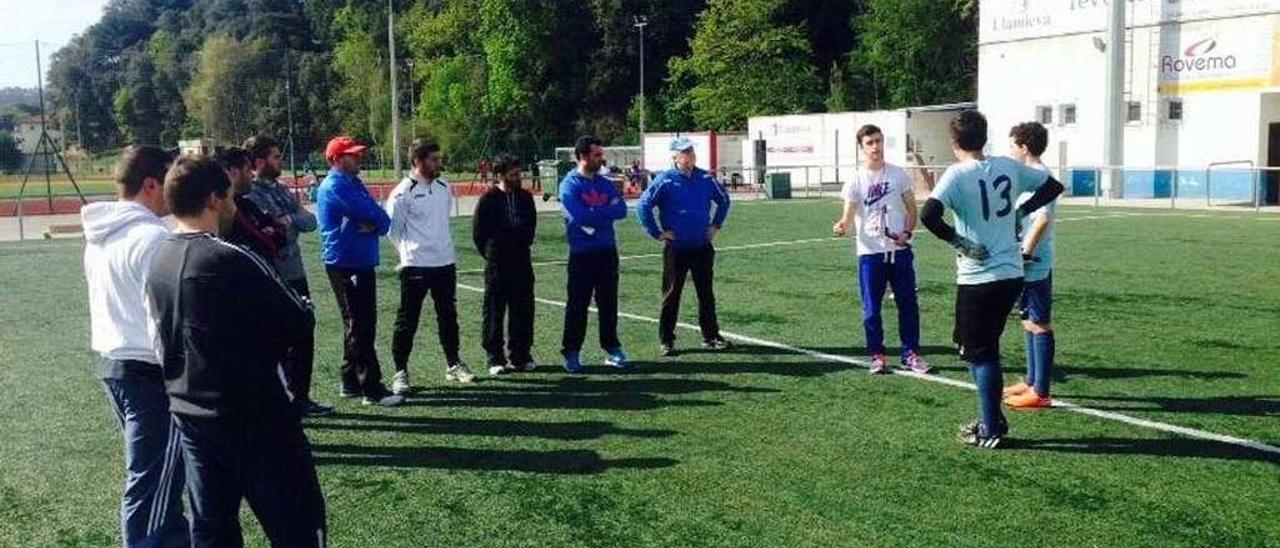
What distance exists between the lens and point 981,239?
613 centimetres

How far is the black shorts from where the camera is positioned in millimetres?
6070

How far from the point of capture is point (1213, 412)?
7.03 meters

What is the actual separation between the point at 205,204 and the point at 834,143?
40.5 m

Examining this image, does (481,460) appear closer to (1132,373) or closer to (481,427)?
(481,427)

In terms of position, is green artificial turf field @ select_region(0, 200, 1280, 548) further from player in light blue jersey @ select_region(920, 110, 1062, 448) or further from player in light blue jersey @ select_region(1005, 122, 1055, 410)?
player in light blue jersey @ select_region(920, 110, 1062, 448)

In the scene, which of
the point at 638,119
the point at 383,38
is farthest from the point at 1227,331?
the point at 383,38

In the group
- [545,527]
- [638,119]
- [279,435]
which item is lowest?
[545,527]

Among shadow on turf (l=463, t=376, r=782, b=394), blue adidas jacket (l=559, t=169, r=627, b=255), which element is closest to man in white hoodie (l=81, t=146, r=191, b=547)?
shadow on turf (l=463, t=376, r=782, b=394)

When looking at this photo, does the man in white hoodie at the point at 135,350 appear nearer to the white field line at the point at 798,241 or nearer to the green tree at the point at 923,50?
the white field line at the point at 798,241

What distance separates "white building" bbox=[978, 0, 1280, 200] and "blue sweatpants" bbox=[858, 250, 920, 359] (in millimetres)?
22034

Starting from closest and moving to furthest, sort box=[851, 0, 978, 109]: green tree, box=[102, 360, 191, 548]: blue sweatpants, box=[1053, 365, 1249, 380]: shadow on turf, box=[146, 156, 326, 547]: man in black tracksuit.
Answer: box=[146, 156, 326, 547]: man in black tracksuit < box=[102, 360, 191, 548]: blue sweatpants < box=[1053, 365, 1249, 380]: shadow on turf < box=[851, 0, 978, 109]: green tree

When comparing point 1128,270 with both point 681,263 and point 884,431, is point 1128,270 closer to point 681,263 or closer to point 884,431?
point 681,263

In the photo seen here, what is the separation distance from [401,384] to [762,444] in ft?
9.97

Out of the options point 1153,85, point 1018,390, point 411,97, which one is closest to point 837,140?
point 1153,85
